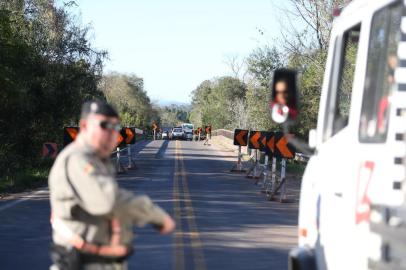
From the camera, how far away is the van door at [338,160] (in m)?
4.79

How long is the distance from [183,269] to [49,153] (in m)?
13.2

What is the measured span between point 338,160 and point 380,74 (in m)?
0.78

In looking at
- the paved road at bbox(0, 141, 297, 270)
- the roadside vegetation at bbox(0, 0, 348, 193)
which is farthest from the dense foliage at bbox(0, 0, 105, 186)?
the paved road at bbox(0, 141, 297, 270)

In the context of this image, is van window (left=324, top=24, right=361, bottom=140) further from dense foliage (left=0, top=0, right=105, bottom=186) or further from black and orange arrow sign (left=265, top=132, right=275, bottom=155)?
dense foliage (left=0, top=0, right=105, bottom=186)

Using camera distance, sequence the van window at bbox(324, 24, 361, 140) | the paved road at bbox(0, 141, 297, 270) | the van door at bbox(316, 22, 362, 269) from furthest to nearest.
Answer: the paved road at bbox(0, 141, 297, 270) < the van window at bbox(324, 24, 361, 140) < the van door at bbox(316, 22, 362, 269)

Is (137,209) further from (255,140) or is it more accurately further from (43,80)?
(43,80)

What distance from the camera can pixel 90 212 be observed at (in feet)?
13.5

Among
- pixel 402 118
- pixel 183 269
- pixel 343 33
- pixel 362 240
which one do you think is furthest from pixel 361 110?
pixel 183 269

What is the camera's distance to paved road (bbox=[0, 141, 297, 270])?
10.2 m

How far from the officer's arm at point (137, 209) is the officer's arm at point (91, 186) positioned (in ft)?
0.34

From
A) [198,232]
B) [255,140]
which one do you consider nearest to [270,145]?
[255,140]

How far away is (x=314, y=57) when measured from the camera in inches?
1224

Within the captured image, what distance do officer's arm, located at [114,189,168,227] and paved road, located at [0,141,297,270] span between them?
555cm

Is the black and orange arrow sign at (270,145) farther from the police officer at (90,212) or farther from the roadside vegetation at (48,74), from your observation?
the police officer at (90,212)
